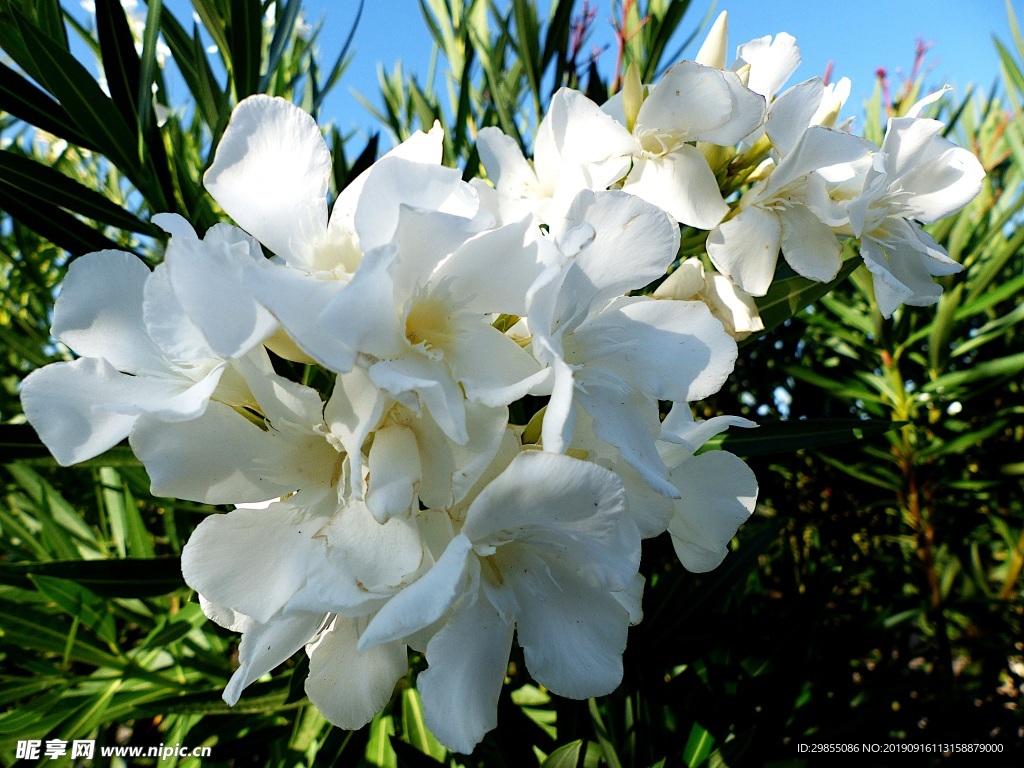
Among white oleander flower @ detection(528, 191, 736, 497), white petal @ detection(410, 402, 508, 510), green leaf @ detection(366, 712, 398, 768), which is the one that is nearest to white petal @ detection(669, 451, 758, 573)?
white oleander flower @ detection(528, 191, 736, 497)

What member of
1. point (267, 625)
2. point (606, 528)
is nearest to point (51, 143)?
point (267, 625)

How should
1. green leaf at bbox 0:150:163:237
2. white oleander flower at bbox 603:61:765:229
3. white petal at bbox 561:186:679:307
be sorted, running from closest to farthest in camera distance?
1. white petal at bbox 561:186:679:307
2. white oleander flower at bbox 603:61:765:229
3. green leaf at bbox 0:150:163:237

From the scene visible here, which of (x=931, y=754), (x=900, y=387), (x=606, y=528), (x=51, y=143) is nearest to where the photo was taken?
(x=606, y=528)

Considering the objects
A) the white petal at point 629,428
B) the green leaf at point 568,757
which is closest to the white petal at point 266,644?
the white petal at point 629,428

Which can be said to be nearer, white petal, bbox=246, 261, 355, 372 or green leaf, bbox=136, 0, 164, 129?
white petal, bbox=246, 261, 355, 372

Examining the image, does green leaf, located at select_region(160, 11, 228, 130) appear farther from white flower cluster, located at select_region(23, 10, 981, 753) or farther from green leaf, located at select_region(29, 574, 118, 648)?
green leaf, located at select_region(29, 574, 118, 648)

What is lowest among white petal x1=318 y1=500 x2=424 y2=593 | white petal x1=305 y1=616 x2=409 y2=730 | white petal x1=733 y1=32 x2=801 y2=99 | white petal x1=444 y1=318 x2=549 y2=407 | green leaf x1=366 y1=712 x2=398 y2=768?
green leaf x1=366 y1=712 x2=398 y2=768

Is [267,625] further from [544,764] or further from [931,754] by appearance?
[931,754]
